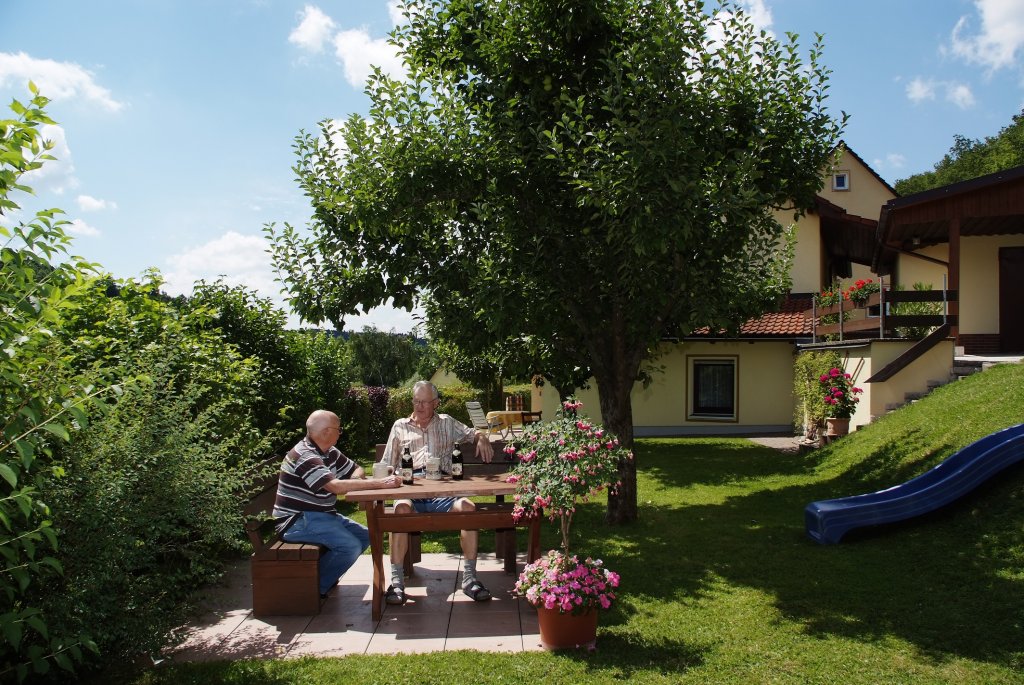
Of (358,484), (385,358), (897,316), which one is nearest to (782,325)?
(897,316)

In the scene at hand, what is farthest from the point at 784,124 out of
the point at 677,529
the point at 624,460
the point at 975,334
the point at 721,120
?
the point at 975,334

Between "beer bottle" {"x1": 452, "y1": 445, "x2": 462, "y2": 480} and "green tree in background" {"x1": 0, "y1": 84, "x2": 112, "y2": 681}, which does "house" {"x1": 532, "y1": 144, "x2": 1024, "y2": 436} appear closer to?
"beer bottle" {"x1": 452, "y1": 445, "x2": 462, "y2": 480}

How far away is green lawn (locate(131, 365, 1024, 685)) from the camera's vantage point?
14.6ft

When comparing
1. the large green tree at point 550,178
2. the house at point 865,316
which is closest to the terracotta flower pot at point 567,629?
the large green tree at point 550,178

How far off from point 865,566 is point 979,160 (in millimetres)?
53129

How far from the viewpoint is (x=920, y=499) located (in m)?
7.07

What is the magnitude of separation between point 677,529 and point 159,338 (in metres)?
5.77

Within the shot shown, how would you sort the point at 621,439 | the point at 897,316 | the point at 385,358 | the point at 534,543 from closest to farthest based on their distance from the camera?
the point at 534,543 < the point at 621,439 < the point at 897,316 < the point at 385,358

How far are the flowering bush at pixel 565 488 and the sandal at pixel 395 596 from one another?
1.20m

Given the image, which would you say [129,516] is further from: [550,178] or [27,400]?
[550,178]

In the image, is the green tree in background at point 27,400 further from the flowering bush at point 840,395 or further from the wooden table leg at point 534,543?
the flowering bush at point 840,395

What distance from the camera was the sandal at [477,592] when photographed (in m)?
5.84

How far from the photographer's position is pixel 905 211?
13.4 meters

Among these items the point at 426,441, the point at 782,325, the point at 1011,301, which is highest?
the point at 1011,301
